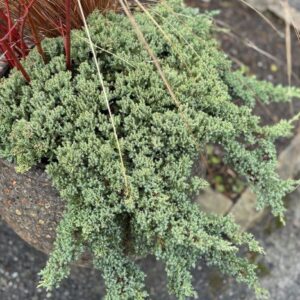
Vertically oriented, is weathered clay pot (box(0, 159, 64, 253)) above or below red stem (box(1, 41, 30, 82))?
below

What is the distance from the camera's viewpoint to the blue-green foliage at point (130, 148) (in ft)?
4.48

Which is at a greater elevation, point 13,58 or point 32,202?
point 13,58

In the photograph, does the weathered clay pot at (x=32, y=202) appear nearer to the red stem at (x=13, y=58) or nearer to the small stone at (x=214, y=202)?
the red stem at (x=13, y=58)

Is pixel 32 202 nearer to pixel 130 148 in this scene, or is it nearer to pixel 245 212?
pixel 130 148

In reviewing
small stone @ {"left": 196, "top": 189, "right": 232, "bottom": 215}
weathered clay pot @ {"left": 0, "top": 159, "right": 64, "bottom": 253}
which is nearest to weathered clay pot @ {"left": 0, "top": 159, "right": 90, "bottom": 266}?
weathered clay pot @ {"left": 0, "top": 159, "right": 64, "bottom": 253}

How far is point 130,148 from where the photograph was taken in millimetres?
1393

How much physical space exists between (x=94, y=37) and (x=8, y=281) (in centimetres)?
102

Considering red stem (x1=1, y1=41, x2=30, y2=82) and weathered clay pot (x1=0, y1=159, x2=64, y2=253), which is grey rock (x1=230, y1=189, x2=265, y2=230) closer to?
weathered clay pot (x1=0, y1=159, x2=64, y2=253)

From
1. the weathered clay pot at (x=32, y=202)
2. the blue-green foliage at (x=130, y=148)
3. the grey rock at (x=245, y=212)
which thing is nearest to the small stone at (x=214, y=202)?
the grey rock at (x=245, y=212)

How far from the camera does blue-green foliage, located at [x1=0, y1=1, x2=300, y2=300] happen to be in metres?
1.36

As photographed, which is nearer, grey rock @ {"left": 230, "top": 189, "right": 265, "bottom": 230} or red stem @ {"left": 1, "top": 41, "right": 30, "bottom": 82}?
red stem @ {"left": 1, "top": 41, "right": 30, "bottom": 82}

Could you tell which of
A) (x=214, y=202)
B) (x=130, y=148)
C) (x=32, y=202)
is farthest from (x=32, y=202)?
(x=214, y=202)

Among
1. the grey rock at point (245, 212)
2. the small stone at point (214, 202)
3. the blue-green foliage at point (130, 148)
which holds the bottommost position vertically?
the small stone at point (214, 202)

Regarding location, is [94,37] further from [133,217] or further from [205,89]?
[133,217]
